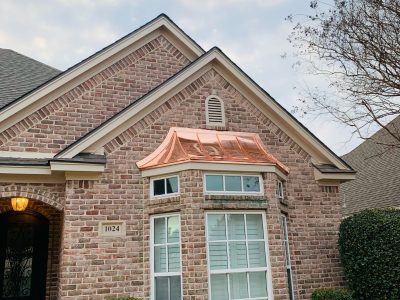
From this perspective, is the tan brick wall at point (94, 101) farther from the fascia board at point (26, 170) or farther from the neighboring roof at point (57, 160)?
the fascia board at point (26, 170)

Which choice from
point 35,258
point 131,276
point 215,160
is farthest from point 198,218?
point 35,258

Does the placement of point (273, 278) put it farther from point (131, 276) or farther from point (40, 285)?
point (40, 285)

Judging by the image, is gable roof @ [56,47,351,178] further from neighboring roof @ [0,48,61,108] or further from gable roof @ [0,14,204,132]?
neighboring roof @ [0,48,61,108]

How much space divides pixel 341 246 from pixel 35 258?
7101 millimetres

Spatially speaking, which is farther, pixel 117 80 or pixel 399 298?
pixel 117 80

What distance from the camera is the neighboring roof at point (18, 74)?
10.4 metres

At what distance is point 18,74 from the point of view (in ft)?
38.1

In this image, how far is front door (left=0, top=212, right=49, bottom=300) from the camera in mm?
8966

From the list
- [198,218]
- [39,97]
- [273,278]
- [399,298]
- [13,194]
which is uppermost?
[39,97]

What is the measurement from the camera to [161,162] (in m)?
8.08

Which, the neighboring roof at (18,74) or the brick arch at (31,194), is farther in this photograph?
the neighboring roof at (18,74)

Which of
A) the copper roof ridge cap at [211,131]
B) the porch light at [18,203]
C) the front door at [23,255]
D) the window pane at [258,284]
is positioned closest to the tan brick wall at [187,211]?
the copper roof ridge cap at [211,131]

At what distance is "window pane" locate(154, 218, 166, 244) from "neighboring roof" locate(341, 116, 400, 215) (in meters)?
11.3

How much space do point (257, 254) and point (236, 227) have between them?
0.68 metres
